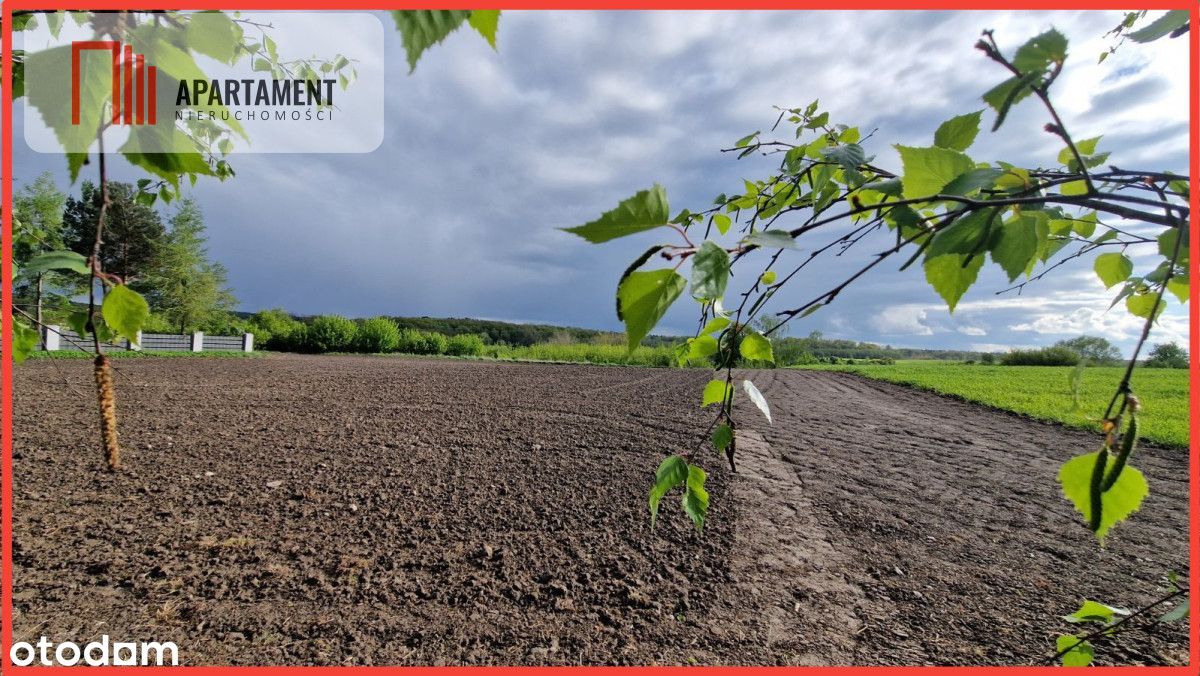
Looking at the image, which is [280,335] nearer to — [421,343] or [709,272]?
[421,343]

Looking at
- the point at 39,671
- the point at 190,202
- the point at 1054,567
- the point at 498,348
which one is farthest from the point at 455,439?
the point at 498,348

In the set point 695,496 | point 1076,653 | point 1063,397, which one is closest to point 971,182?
point 695,496

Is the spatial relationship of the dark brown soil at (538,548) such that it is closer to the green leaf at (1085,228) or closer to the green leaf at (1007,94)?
the green leaf at (1085,228)

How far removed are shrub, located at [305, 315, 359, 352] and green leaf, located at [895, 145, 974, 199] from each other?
14.5 metres

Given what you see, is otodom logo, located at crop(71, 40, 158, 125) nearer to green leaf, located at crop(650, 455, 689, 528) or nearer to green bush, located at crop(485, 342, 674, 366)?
green leaf, located at crop(650, 455, 689, 528)

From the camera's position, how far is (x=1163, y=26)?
1.51 feet

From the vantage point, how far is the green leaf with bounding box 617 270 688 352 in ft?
1.03

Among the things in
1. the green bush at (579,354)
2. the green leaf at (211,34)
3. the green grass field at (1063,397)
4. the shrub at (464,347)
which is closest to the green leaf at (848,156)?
the green leaf at (211,34)

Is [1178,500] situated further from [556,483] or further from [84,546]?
[84,546]

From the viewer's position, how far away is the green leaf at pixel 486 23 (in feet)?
1.28

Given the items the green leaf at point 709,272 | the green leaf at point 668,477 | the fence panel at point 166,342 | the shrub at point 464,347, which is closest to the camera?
the green leaf at point 709,272

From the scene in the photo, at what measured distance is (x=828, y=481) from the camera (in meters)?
2.89

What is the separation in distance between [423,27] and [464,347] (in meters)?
14.9

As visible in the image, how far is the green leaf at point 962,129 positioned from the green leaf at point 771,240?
287 mm
